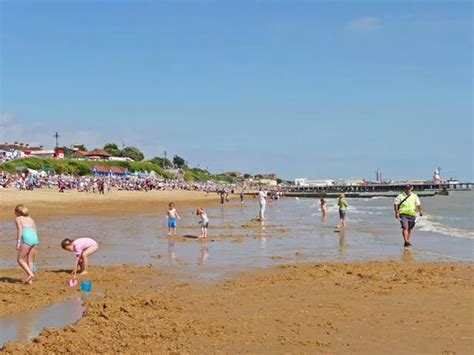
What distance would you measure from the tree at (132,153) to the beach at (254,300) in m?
138

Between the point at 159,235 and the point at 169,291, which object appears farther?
the point at 159,235

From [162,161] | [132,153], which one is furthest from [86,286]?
[162,161]

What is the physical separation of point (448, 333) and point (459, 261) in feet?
23.4

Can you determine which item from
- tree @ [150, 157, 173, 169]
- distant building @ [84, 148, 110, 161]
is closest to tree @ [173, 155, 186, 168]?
tree @ [150, 157, 173, 169]

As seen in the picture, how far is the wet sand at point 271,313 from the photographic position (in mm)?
5898

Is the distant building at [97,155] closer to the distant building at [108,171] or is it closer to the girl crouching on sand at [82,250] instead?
the distant building at [108,171]

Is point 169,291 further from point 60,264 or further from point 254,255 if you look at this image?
point 254,255

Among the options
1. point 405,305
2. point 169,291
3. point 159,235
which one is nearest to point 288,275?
point 169,291

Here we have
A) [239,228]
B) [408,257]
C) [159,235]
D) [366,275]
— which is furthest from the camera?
[239,228]

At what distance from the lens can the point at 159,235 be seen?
1944 cm

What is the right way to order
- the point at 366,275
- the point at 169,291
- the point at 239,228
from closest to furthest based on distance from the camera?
the point at 169,291
the point at 366,275
the point at 239,228

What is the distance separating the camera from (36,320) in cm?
718

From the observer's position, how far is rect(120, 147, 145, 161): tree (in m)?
151

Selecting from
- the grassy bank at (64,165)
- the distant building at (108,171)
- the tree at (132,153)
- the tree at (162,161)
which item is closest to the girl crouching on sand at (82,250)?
the grassy bank at (64,165)
